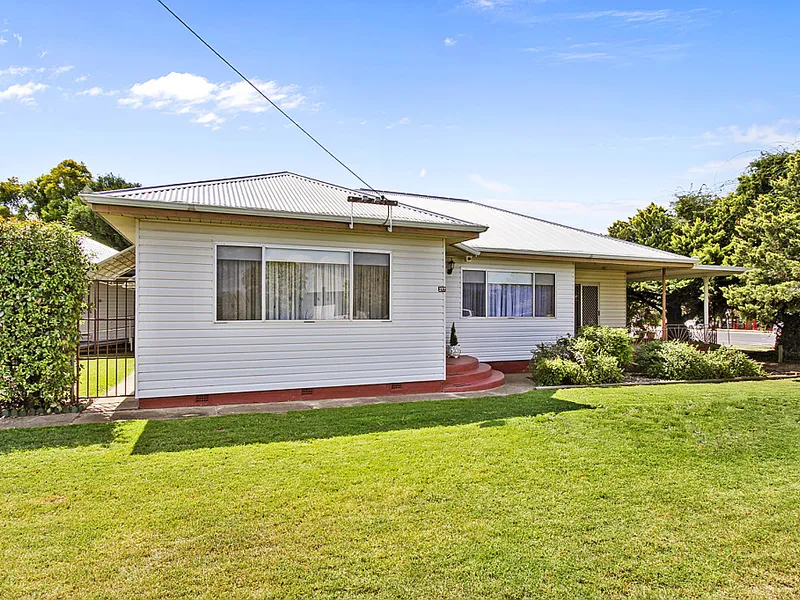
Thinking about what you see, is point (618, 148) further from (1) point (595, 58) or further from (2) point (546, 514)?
(2) point (546, 514)

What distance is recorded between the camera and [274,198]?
8.09 metres

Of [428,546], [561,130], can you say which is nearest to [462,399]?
[428,546]

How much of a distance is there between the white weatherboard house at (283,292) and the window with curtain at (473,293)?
4.58 feet

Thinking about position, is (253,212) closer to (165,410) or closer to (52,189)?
(165,410)

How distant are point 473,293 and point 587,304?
5121 mm

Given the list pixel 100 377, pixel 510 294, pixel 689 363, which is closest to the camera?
pixel 100 377

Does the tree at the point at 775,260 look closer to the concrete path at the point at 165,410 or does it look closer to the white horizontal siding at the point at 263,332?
the concrete path at the point at 165,410

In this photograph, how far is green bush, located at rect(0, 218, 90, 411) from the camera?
21.3 feet

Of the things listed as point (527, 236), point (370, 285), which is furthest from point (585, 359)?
point (370, 285)

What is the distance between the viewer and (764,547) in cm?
316

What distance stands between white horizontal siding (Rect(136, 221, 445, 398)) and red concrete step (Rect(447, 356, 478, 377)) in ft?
2.05

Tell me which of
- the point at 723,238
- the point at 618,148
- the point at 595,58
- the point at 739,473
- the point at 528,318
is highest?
the point at 595,58

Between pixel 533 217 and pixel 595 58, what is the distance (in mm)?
6128

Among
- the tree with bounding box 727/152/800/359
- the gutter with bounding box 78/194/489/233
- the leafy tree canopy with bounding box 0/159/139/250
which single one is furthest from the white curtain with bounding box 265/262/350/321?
the leafy tree canopy with bounding box 0/159/139/250
